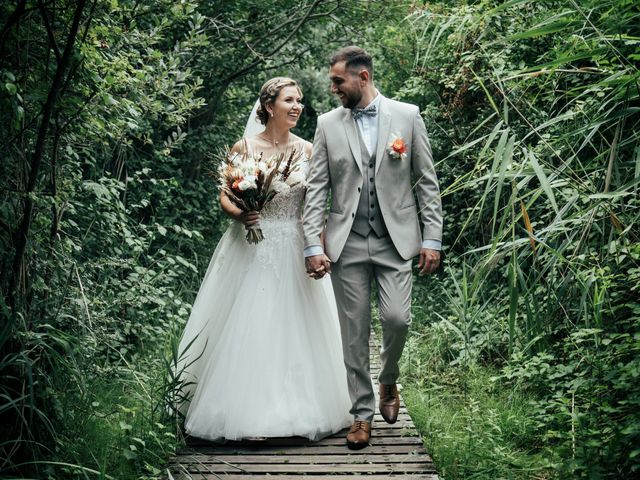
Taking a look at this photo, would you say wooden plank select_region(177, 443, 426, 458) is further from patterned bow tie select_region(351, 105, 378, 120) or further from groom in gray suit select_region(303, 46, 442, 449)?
patterned bow tie select_region(351, 105, 378, 120)

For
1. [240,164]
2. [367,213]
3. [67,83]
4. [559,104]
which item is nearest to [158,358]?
[240,164]

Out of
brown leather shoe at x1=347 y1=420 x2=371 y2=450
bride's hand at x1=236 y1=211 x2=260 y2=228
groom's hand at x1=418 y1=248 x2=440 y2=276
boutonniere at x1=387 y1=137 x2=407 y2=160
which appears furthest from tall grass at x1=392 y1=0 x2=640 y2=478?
bride's hand at x1=236 y1=211 x2=260 y2=228

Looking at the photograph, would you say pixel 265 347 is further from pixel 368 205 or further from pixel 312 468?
pixel 368 205

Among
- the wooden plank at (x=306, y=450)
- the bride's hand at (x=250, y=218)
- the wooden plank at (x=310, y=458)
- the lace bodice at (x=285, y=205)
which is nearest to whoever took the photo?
Answer: the wooden plank at (x=310, y=458)

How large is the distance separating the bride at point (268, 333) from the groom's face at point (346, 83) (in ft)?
2.37

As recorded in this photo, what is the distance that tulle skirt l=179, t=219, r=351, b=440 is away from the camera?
4590 millimetres

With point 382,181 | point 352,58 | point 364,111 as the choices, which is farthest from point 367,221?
point 352,58

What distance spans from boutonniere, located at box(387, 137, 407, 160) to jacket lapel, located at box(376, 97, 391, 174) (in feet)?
0.17

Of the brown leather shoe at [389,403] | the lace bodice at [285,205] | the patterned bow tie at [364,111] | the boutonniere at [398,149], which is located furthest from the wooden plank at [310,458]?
the patterned bow tie at [364,111]

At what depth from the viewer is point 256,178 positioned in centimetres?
488

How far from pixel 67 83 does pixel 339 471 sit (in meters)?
2.46

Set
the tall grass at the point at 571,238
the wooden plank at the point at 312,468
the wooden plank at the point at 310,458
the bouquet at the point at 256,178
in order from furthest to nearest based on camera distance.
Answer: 1. the bouquet at the point at 256,178
2. the wooden plank at the point at 310,458
3. the wooden plank at the point at 312,468
4. the tall grass at the point at 571,238

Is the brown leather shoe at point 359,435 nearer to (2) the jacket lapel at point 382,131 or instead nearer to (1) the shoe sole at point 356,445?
(1) the shoe sole at point 356,445

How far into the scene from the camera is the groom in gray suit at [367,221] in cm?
453
